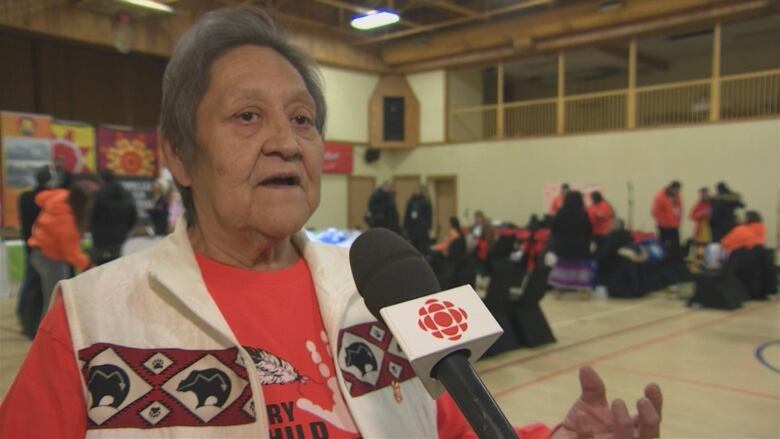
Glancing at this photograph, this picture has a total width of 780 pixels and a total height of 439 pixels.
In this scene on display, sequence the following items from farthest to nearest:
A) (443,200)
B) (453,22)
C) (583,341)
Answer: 1. (443,200)
2. (453,22)
3. (583,341)

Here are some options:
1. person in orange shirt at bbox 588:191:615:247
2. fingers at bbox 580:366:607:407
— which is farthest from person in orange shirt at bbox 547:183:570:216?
fingers at bbox 580:366:607:407

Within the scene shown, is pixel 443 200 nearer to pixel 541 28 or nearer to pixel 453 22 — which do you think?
pixel 453 22

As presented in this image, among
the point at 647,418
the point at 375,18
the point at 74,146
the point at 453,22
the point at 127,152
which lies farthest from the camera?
the point at 453,22

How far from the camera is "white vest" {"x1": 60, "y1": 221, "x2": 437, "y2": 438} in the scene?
2.88 ft

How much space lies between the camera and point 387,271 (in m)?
0.89

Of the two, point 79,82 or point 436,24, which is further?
point 436,24

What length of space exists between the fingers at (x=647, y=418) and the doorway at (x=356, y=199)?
14983mm

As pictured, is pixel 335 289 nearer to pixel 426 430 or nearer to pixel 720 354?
pixel 426 430

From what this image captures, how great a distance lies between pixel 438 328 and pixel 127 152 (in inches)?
439

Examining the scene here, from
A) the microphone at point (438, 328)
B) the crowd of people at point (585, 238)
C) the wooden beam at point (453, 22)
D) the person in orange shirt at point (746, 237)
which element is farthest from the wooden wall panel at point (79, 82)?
the microphone at point (438, 328)

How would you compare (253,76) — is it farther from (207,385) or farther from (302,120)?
(207,385)

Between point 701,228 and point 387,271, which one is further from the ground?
point 387,271

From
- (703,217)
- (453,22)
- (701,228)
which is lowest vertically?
(701,228)

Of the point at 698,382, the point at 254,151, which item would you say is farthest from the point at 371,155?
the point at 254,151
